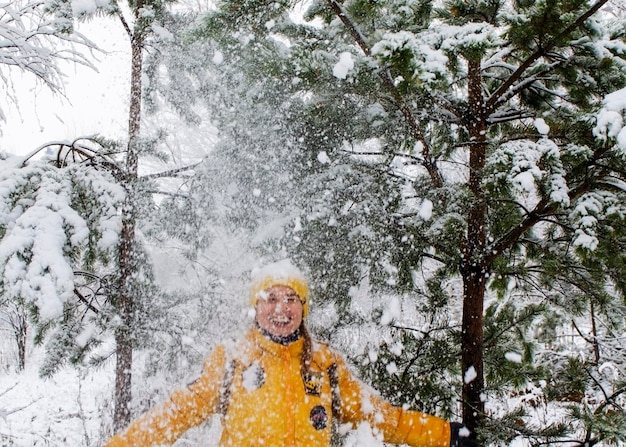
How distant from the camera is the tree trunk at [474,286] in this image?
316 cm

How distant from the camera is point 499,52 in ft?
11.7

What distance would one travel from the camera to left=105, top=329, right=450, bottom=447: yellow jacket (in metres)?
2.41

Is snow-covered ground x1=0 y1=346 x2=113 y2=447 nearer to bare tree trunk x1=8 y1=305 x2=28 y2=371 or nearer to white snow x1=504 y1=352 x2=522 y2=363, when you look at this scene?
bare tree trunk x1=8 y1=305 x2=28 y2=371

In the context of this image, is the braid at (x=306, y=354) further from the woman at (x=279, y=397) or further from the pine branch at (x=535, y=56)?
the pine branch at (x=535, y=56)

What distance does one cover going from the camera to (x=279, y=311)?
8.71 ft

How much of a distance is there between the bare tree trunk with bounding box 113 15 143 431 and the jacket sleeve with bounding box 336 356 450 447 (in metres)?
2.76

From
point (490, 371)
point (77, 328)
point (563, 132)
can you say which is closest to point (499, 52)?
point (563, 132)

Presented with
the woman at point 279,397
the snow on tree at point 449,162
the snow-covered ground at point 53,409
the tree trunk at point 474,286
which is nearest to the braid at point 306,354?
the woman at point 279,397

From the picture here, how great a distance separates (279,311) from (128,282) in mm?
2777

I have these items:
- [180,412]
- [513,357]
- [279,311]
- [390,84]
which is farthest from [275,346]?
[513,357]

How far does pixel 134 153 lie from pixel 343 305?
269cm

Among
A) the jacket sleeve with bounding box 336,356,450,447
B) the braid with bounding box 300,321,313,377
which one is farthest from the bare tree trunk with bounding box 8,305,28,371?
the jacket sleeve with bounding box 336,356,450,447

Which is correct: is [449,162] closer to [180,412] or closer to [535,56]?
[535,56]

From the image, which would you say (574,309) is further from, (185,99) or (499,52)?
(185,99)
